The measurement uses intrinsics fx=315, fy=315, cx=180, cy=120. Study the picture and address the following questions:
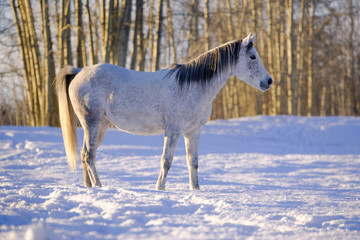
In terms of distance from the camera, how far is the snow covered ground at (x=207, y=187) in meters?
2.40

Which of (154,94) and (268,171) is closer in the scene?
(154,94)

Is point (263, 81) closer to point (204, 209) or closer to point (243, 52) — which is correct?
point (243, 52)

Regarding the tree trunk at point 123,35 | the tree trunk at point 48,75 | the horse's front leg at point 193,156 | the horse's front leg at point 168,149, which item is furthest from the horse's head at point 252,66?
the tree trunk at point 48,75

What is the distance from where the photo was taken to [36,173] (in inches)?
249

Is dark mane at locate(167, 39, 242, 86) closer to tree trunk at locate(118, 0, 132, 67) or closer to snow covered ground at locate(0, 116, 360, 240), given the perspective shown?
snow covered ground at locate(0, 116, 360, 240)

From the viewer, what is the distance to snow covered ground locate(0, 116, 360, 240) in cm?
240

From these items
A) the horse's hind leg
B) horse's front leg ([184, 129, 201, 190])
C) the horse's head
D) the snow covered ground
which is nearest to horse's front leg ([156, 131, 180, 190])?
the snow covered ground

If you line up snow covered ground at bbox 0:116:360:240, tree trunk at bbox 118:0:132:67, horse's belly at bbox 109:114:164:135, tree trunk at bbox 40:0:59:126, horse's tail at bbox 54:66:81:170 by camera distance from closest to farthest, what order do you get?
snow covered ground at bbox 0:116:360:240 < horse's belly at bbox 109:114:164:135 < horse's tail at bbox 54:66:81:170 < tree trunk at bbox 40:0:59:126 < tree trunk at bbox 118:0:132:67

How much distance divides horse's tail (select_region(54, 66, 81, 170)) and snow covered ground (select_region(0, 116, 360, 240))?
23.2 inches

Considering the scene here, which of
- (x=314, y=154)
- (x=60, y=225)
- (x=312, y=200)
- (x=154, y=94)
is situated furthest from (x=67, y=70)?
(x=314, y=154)

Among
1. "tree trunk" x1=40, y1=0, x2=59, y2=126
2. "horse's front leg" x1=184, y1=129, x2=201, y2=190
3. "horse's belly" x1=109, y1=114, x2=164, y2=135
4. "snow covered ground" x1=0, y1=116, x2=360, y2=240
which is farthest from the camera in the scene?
"tree trunk" x1=40, y1=0, x2=59, y2=126

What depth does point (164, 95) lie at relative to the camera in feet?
13.5

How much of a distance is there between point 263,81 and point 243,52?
466 mm

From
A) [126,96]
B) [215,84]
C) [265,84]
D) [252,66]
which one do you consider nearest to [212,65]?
[215,84]
